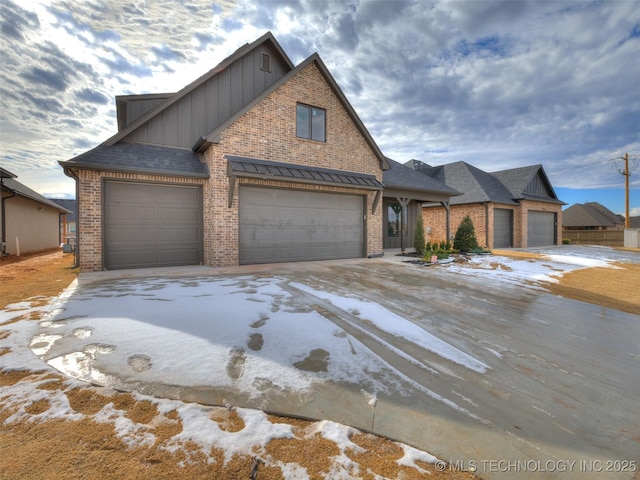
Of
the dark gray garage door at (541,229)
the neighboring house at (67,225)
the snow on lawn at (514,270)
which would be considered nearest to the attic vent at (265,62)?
the snow on lawn at (514,270)

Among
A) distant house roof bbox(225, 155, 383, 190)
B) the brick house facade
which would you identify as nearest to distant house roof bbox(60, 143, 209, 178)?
the brick house facade

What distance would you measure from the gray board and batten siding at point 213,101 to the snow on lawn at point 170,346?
6153mm

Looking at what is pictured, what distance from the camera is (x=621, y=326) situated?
4508mm

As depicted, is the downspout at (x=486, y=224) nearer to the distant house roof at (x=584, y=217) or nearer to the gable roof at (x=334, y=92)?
the gable roof at (x=334, y=92)

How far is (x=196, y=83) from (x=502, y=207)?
19.3 meters

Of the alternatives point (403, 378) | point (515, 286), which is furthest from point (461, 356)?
point (515, 286)

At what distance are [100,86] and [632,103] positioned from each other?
29766mm

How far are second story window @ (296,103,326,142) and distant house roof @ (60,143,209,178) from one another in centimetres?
385

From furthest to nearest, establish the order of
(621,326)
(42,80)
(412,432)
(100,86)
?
(100,86)
(42,80)
(621,326)
(412,432)

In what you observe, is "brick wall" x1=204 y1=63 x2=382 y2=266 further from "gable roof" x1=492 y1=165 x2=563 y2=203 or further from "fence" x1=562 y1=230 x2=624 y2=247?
"fence" x1=562 y1=230 x2=624 y2=247

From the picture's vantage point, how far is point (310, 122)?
1093 cm

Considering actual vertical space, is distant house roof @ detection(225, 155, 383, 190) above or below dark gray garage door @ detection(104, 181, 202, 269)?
above

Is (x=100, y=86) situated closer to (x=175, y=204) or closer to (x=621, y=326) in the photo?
(x=175, y=204)

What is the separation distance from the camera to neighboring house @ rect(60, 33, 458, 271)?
8.52 metres
